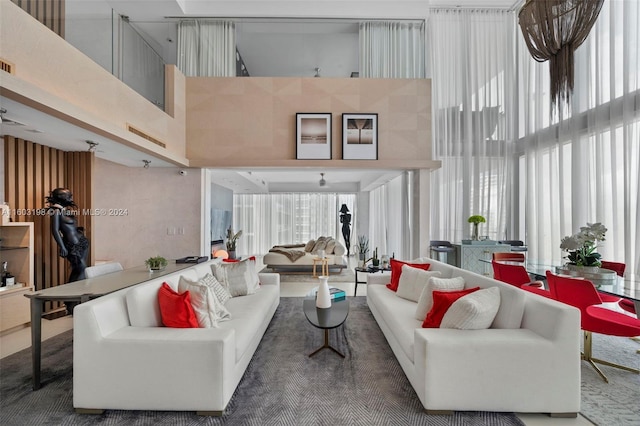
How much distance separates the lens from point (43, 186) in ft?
12.5

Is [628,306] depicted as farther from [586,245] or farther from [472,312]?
[472,312]

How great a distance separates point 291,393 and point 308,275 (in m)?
4.44

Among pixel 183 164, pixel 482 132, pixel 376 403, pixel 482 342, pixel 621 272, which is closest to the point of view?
pixel 482 342

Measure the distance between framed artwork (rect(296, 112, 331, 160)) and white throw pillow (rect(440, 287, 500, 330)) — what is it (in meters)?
3.60

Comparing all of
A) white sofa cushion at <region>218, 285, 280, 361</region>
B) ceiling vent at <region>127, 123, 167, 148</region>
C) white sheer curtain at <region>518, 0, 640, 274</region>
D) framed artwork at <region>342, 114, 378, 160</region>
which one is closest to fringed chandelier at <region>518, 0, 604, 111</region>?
white sheer curtain at <region>518, 0, 640, 274</region>

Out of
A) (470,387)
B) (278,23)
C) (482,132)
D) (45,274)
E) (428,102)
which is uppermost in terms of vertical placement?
(278,23)

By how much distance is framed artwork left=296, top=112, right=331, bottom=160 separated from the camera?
5176 millimetres

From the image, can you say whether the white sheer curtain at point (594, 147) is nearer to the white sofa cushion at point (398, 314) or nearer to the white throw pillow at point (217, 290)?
the white sofa cushion at point (398, 314)

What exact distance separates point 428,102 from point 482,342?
4463 mm

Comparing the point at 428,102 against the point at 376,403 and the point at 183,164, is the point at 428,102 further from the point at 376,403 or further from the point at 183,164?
the point at 376,403

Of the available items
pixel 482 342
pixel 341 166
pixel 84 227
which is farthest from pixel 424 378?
pixel 84 227

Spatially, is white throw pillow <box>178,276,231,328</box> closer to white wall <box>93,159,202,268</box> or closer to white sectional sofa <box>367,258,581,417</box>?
white sectional sofa <box>367,258,581,417</box>

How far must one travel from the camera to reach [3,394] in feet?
6.88

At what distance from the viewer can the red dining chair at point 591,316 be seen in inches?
87.1
